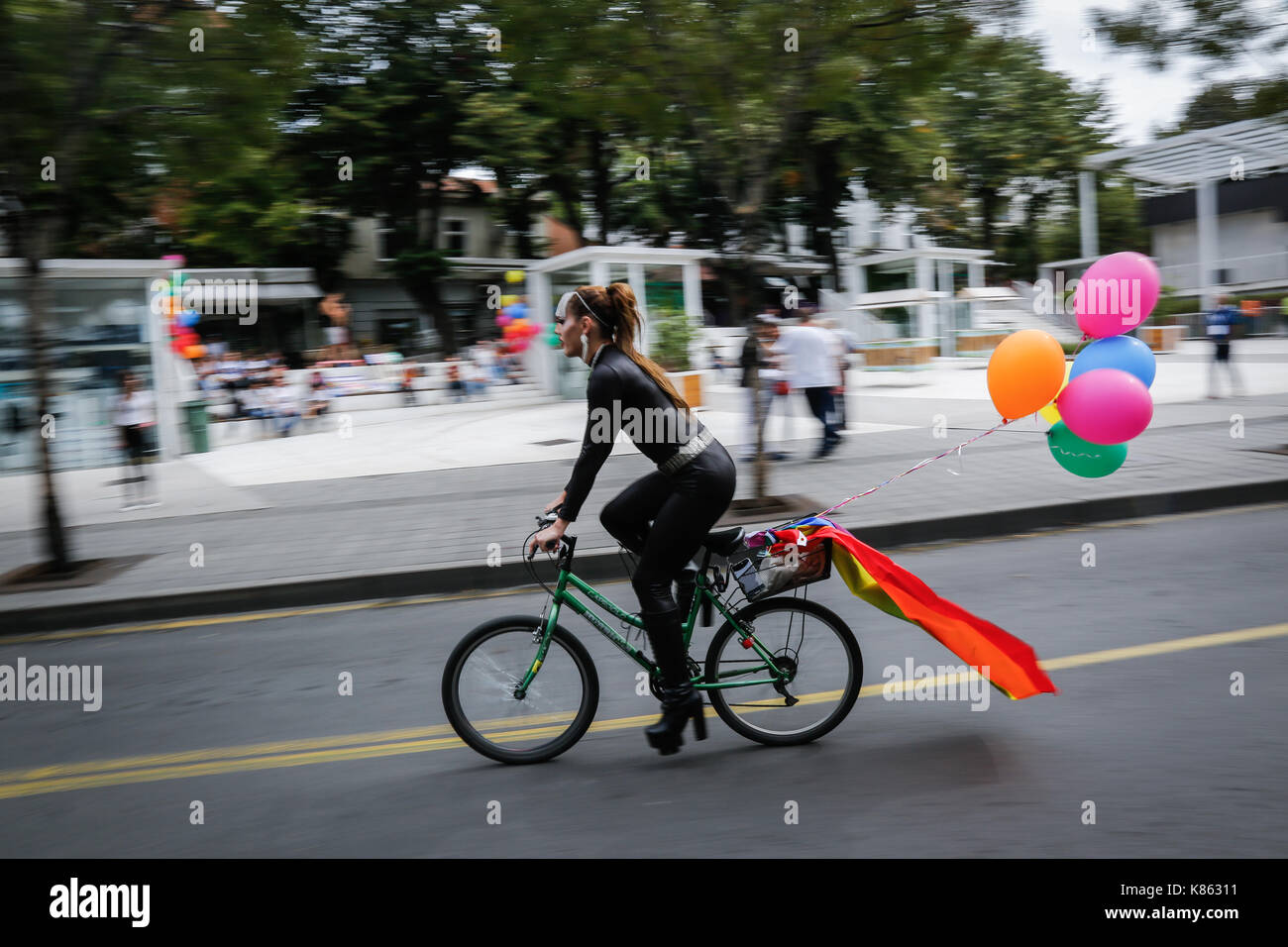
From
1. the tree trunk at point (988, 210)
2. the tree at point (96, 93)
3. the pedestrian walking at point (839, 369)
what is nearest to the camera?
the tree at point (96, 93)

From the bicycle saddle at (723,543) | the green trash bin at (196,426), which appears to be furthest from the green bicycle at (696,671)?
the green trash bin at (196,426)

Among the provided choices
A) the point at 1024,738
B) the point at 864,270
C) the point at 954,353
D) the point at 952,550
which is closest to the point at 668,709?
the point at 1024,738

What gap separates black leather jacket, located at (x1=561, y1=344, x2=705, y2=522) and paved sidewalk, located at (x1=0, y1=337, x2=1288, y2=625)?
12.4 feet

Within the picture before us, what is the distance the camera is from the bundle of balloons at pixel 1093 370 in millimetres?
4629

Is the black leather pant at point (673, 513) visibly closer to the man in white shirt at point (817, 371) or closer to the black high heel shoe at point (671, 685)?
the black high heel shoe at point (671, 685)

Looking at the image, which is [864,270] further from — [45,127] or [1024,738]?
[1024,738]

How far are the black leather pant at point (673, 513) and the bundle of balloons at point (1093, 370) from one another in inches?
56.0

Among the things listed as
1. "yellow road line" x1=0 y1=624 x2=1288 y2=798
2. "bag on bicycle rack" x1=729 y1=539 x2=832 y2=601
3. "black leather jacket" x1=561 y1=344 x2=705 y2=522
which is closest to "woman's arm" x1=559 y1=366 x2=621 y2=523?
"black leather jacket" x1=561 y1=344 x2=705 y2=522

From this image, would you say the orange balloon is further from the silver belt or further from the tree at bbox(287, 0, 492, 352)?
the tree at bbox(287, 0, 492, 352)

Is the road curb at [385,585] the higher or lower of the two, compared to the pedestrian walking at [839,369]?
lower

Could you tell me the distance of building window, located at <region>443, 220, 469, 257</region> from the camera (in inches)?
1681

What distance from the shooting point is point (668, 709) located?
13.7 feet

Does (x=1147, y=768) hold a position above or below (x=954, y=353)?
below
